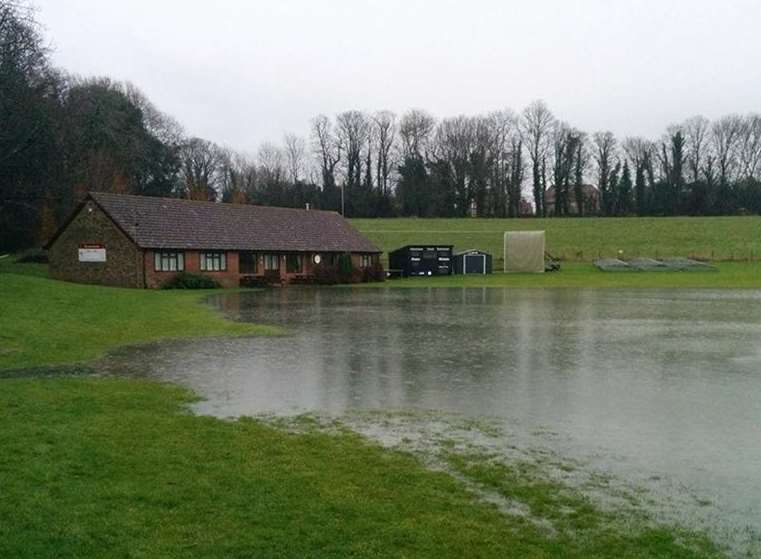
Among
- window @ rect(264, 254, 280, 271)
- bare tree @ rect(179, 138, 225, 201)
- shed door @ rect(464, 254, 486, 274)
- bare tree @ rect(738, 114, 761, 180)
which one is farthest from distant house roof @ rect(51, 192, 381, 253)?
bare tree @ rect(738, 114, 761, 180)

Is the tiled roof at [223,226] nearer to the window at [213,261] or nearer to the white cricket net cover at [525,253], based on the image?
the window at [213,261]

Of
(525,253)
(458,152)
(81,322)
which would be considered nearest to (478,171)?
(458,152)

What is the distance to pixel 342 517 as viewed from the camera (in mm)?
5906

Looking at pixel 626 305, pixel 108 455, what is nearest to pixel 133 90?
pixel 626 305

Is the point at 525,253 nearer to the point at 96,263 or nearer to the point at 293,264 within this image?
the point at 293,264

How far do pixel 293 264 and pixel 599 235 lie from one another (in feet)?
133

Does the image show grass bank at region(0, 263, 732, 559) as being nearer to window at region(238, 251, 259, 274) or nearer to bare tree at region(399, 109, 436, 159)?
window at region(238, 251, 259, 274)

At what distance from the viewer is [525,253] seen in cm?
6347

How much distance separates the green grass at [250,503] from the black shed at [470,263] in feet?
172

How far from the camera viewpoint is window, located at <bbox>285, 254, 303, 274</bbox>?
5075 centimetres

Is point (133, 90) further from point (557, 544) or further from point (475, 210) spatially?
point (557, 544)

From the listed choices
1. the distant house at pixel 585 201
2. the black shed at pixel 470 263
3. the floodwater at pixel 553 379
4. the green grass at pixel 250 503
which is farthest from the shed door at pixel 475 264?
the green grass at pixel 250 503

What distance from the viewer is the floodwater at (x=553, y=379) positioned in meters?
8.02

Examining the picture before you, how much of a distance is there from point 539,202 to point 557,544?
10052cm
